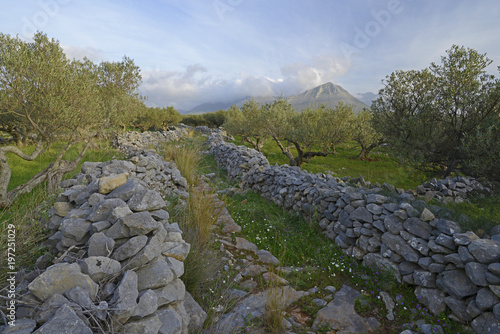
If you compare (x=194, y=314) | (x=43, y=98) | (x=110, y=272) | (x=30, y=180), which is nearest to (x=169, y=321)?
(x=194, y=314)

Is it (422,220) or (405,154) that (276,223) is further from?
(405,154)

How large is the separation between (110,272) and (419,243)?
16.5 feet

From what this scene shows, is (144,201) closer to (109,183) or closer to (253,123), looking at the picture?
(109,183)

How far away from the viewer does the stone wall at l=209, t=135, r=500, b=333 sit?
346 centimetres

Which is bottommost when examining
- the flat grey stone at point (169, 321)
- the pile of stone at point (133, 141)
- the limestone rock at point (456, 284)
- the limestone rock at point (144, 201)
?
the limestone rock at point (456, 284)

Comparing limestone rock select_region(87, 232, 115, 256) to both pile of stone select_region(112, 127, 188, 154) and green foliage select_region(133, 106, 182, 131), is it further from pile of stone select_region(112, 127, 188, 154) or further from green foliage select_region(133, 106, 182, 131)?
green foliage select_region(133, 106, 182, 131)

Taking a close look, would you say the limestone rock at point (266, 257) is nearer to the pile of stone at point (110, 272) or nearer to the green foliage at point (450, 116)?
the pile of stone at point (110, 272)

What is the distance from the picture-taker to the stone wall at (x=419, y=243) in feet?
11.4

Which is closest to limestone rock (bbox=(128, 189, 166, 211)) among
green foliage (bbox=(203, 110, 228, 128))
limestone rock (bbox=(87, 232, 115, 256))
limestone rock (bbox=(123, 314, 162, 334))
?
limestone rock (bbox=(87, 232, 115, 256))

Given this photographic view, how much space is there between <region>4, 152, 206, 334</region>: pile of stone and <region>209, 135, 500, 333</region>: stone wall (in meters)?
3.80

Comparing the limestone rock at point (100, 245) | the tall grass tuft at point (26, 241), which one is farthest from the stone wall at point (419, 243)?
the tall grass tuft at point (26, 241)

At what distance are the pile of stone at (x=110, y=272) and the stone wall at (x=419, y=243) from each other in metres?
3.80

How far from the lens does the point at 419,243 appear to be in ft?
14.4

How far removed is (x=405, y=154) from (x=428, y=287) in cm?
476
